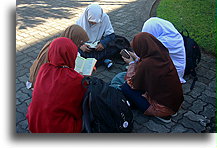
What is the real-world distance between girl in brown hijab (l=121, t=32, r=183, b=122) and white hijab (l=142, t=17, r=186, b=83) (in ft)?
2.23

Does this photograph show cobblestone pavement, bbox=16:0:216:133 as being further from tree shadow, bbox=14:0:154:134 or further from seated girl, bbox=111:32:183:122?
seated girl, bbox=111:32:183:122

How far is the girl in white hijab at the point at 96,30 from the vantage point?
3.91 metres

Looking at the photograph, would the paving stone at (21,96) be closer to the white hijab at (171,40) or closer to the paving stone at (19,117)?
the paving stone at (19,117)

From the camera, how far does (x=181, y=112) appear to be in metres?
3.09

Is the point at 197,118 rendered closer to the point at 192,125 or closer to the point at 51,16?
the point at 192,125

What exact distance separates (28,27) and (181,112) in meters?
4.37

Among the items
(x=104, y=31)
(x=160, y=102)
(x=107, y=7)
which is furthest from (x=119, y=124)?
(x=107, y=7)

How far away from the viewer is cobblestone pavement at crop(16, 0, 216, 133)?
9.58ft

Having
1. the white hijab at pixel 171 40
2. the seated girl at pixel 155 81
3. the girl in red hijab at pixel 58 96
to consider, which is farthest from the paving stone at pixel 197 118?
the girl in red hijab at pixel 58 96

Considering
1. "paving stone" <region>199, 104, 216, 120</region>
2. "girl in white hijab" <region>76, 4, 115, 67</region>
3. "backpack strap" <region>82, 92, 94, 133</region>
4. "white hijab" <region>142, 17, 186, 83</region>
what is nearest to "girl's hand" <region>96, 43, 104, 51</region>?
"girl in white hijab" <region>76, 4, 115, 67</region>

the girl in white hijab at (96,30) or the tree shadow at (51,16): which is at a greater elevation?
the girl in white hijab at (96,30)

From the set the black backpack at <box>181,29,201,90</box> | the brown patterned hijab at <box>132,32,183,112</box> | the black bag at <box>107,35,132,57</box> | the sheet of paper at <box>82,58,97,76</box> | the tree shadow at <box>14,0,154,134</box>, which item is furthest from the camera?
the tree shadow at <box>14,0,154,134</box>

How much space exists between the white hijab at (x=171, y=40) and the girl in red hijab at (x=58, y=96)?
61.8 inches

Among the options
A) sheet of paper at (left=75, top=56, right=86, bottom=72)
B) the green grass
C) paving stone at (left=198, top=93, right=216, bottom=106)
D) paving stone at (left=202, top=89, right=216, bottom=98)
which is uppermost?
the green grass
